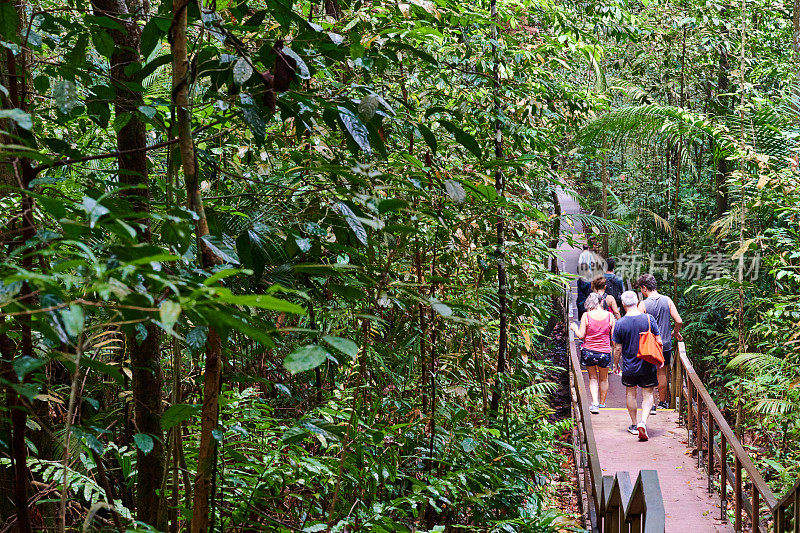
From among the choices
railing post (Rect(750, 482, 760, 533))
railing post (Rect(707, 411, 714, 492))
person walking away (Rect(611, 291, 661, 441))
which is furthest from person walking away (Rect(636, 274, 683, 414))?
railing post (Rect(750, 482, 760, 533))

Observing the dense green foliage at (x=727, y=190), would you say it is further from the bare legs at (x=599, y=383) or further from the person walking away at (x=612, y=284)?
the bare legs at (x=599, y=383)

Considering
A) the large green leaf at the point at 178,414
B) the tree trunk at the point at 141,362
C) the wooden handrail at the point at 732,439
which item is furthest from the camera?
the wooden handrail at the point at 732,439

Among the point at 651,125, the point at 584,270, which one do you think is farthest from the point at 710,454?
the point at 651,125

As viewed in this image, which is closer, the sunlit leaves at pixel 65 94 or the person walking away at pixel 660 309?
the sunlit leaves at pixel 65 94

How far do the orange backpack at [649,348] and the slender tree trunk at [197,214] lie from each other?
5.97 metres

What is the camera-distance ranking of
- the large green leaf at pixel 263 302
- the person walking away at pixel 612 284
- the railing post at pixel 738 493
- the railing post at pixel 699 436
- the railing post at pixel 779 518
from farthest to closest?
the person walking away at pixel 612 284
the railing post at pixel 699 436
the railing post at pixel 738 493
the railing post at pixel 779 518
the large green leaf at pixel 263 302

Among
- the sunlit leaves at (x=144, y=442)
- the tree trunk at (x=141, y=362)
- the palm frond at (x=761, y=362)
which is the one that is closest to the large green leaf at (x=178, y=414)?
the sunlit leaves at (x=144, y=442)

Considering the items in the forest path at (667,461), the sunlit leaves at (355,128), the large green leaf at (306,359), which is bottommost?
the forest path at (667,461)

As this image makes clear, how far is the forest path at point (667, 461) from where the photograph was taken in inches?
209

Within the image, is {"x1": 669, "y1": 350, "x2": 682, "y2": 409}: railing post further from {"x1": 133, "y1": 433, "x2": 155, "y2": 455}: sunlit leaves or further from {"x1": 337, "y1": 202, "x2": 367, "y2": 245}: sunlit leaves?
{"x1": 133, "y1": 433, "x2": 155, "y2": 455}: sunlit leaves

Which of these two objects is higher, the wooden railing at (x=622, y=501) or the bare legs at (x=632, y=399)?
the wooden railing at (x=622, y=501)

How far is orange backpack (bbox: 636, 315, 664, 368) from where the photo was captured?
6.53 m

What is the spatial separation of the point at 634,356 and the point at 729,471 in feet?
4.59

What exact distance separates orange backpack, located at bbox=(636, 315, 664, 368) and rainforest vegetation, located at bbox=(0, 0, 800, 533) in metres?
0.98
